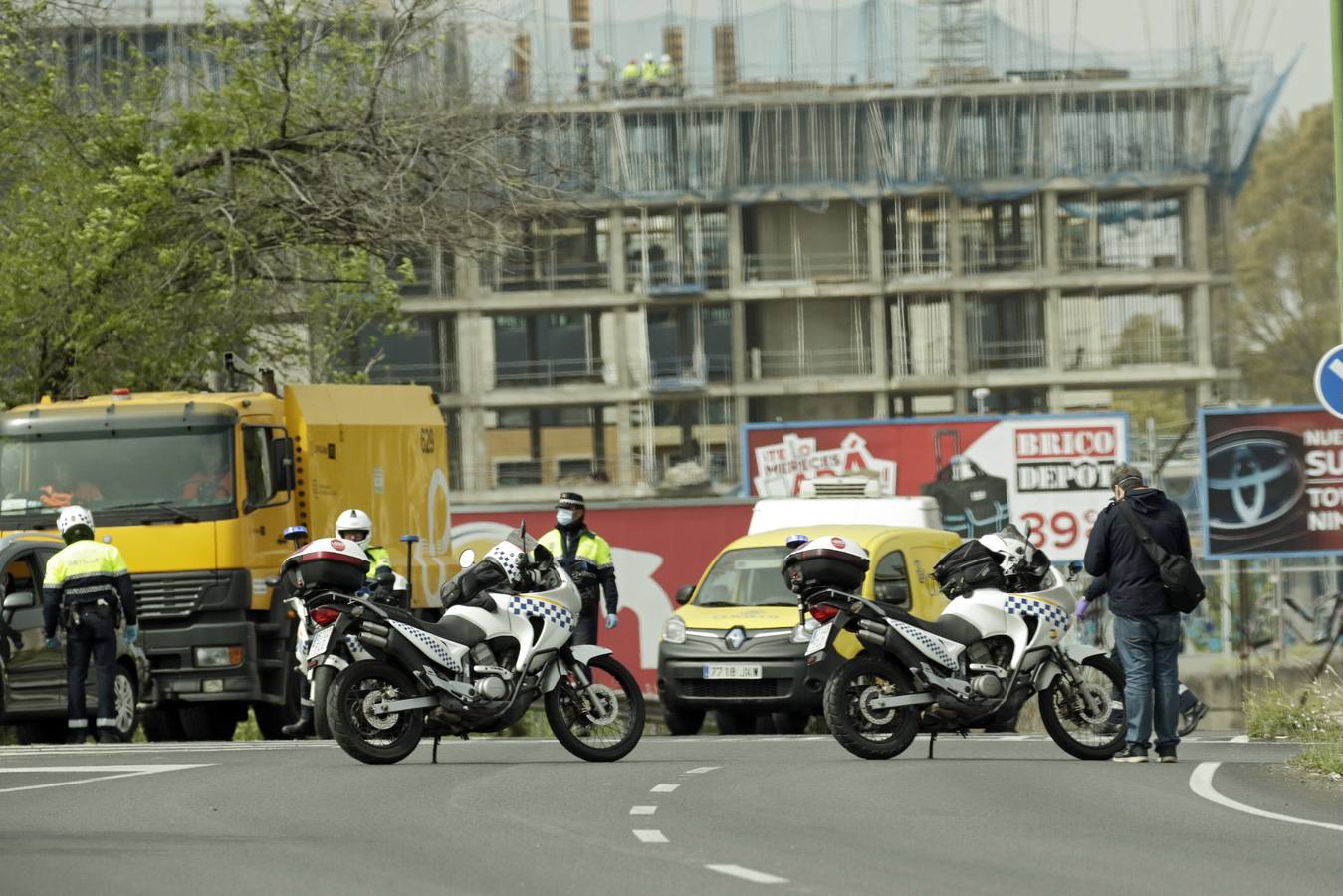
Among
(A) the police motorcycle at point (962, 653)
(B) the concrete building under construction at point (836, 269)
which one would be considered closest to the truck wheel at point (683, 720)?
(A) the police motorcycle at point (962, 653)

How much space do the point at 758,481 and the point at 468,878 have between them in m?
32.1

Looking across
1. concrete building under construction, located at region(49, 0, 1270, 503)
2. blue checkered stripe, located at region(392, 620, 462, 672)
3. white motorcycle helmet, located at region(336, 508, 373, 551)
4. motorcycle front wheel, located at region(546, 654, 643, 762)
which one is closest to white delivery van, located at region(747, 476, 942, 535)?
white motorcycle helmet, located at region(336, 508, 373, 551)

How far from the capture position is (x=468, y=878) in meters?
8.88

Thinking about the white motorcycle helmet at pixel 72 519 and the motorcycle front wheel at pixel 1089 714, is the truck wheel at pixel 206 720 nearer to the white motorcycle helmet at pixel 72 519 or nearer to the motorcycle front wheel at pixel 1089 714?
the white motorcycle helmet at pixel 72 519

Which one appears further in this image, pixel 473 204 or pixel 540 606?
pixel 473 204

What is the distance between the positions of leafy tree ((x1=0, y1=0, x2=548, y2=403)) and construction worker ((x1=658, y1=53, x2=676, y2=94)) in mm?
47960

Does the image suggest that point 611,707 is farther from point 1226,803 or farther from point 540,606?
point 1226,803

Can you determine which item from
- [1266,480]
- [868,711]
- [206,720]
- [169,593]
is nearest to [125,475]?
[169,593]

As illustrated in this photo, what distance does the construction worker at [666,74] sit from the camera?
74.8 meters

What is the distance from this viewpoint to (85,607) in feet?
61.7

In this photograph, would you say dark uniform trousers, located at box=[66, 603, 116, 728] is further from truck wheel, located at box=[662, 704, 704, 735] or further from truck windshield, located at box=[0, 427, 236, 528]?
truck wheel, located at box=[662, 704, 704, 735]

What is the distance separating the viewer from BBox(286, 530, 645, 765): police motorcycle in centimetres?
1394

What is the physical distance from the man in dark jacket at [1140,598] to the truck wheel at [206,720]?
9716 mm

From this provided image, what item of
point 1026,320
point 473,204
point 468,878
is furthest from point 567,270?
point 468,878
